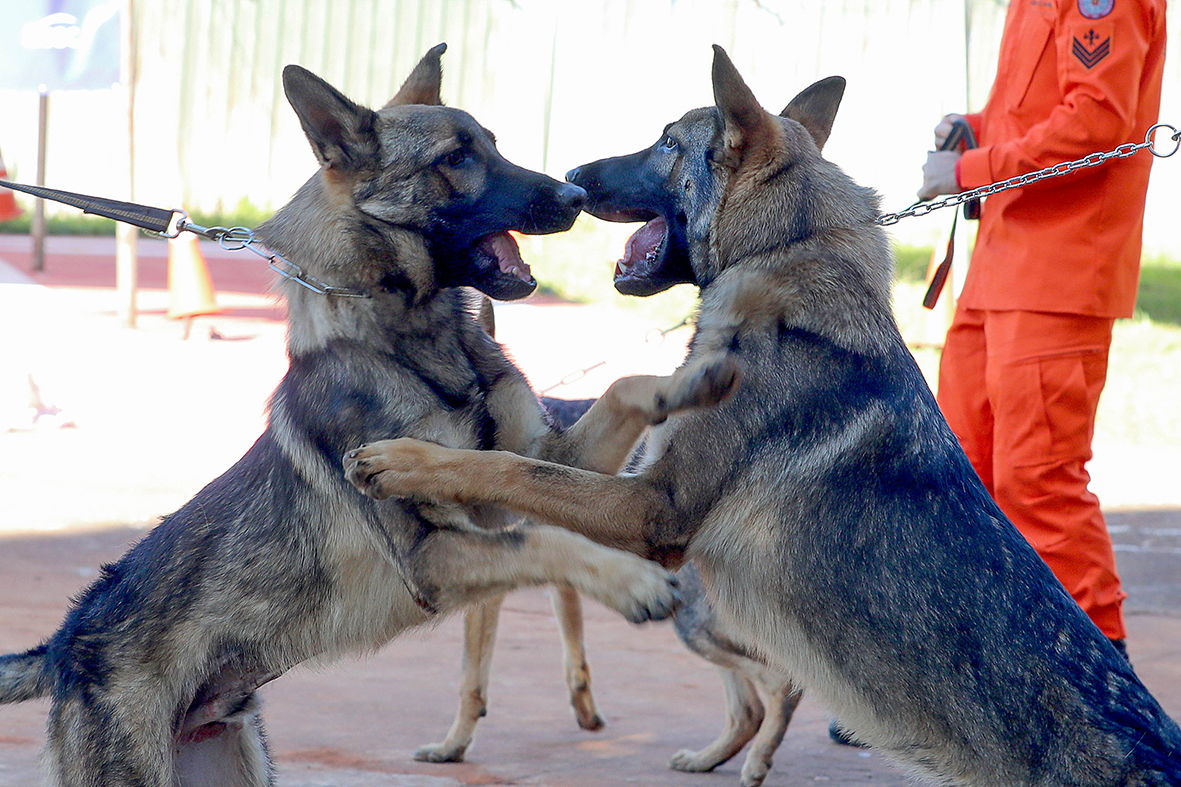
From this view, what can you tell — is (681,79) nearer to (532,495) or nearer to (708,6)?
(708,6)

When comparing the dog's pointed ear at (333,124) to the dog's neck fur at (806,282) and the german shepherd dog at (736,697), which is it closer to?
the dog's neck fur at (806,282)

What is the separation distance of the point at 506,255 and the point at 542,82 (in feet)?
52.3

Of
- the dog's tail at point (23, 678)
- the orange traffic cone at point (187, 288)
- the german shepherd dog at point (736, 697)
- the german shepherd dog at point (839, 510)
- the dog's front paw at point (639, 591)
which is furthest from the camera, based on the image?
the orange traffic cone at point (187, 288)

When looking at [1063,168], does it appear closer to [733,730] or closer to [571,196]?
[571,196]

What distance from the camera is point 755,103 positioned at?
301 centimetres

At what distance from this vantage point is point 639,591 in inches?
106

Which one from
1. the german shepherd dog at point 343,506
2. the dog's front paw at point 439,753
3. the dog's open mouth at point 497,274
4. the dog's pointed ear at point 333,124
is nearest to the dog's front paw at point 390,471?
the german shepherd dog at point 343,506

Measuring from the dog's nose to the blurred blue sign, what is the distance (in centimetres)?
923

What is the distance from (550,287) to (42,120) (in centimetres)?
693

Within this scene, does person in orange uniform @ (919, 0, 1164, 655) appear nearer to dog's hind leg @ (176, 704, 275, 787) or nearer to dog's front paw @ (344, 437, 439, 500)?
dog's front paw @ (344, 437, 439, 500)

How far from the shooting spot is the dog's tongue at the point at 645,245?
336 cm

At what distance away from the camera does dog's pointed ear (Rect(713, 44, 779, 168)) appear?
9.62 ft

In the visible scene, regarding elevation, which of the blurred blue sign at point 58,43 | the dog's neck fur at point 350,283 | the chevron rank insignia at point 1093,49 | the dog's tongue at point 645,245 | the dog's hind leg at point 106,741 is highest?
the blurred blue sign at point 58,43

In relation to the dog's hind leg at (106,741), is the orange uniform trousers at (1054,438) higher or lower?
higher
